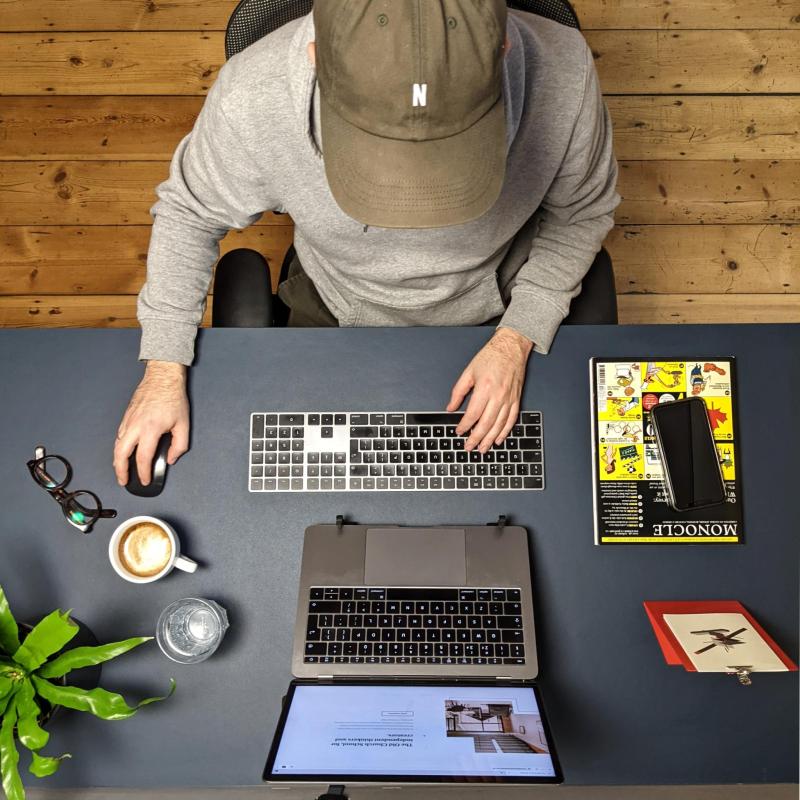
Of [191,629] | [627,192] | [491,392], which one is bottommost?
[191,629]

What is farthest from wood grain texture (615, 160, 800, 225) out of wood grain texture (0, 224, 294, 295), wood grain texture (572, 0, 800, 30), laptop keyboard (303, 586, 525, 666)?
laptop keyboard (303, 586, 525, 666)

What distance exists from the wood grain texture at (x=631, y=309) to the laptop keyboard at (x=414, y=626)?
1152 millimetres

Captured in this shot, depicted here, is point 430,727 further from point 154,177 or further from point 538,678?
point 154,177

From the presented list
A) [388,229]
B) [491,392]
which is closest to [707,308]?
[491,392]

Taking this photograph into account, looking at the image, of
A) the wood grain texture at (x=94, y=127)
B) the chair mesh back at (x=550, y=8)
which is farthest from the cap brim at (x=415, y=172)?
the wood grain texture at (x=94, y=127)

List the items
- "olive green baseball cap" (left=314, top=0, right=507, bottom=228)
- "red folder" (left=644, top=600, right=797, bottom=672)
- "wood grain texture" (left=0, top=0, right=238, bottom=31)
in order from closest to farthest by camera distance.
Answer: "olive green baseball cap" (left=314, top=0, right=507, bottom=228)
"red folder" (left=644, top=600, right=797, bottom=672)
"wood grain texture" (left=0, top=0, right=238, bottom=31)

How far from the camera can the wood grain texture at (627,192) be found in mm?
1901

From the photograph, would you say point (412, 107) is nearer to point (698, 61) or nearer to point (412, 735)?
point (412, 735)

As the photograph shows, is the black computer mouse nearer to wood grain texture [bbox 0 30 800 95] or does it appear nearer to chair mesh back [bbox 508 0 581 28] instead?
chair mesh back [bbox 508 0 581 28]

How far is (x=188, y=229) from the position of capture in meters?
1.11

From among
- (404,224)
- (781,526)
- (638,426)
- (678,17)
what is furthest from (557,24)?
(678,17)

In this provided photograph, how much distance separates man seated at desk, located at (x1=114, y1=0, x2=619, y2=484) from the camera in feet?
2.38

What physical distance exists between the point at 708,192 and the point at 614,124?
13.3 inches

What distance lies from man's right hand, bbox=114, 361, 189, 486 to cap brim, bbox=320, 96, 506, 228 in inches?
17.6
